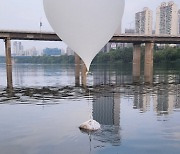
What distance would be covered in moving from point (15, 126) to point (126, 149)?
689cm

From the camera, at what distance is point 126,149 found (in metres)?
11.9

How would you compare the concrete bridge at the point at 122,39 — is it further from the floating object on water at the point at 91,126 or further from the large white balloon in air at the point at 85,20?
the large white balloon in air at the point at 85,20

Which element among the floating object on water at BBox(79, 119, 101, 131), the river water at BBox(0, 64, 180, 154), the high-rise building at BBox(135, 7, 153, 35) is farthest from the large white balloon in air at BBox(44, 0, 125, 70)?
the high-rise building at BBox(135, 7, 153, 35)

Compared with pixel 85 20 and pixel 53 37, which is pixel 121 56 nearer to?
pixel 53 37

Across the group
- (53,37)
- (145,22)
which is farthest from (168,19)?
(53,37)

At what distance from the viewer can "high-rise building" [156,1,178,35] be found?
545ft

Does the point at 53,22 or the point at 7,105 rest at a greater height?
the point at 53,22

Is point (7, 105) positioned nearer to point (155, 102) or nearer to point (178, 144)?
point (155, 102)

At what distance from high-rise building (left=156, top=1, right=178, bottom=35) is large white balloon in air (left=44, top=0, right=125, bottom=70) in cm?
15876

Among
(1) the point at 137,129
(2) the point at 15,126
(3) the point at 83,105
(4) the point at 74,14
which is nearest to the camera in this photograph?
(4) the point at 74,14

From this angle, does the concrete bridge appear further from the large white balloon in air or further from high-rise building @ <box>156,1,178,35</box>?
high-rise building @ <box>156,1,178,35</box>

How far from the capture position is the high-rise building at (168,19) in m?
166

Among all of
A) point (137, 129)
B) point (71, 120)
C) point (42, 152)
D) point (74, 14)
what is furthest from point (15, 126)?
point (74, 14)

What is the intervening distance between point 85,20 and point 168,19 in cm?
16404
